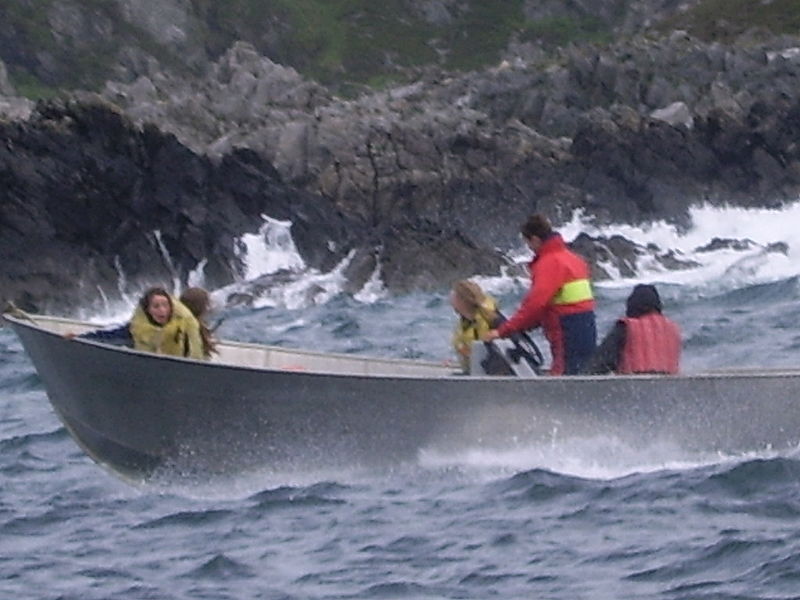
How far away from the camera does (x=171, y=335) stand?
47.3ft

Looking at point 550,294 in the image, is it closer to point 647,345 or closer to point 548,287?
point 548,287

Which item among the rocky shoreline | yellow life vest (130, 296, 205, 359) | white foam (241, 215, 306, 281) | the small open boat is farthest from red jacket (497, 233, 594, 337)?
white foam (241, 215, 306, 281)

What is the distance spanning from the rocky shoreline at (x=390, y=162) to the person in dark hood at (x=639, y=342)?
1933cm

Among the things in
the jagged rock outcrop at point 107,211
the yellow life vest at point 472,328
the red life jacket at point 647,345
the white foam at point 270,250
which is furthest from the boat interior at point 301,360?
the white foam at point 270,250

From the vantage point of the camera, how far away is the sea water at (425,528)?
11508 mm

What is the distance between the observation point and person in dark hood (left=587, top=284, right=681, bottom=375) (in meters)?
14.3

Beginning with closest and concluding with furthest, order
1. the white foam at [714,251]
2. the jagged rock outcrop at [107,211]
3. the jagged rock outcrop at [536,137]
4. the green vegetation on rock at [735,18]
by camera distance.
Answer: the jagged rock outcrop at [107,211]
the white foam at [714,251]
the jagged rock outcrop at [536,137]
the green vegetation on rock at [735,18]

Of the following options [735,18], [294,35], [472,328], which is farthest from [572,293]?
[294,35]

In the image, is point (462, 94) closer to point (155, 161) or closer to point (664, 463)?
point (155, 161)

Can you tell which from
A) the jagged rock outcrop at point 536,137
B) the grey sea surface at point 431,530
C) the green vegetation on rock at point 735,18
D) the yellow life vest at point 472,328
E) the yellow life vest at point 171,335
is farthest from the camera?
the green vegetation on rock at point 735,18

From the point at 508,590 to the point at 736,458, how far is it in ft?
11.7

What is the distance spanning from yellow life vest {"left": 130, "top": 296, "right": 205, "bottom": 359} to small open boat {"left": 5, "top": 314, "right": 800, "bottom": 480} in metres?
0.26

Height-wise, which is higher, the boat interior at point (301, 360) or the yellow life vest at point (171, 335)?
the yellow life vest at point (171, 335)

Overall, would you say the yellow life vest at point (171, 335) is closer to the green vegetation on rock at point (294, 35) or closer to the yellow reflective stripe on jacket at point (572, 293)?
the yellow reflective stripe on jacket at point (572, 293)
